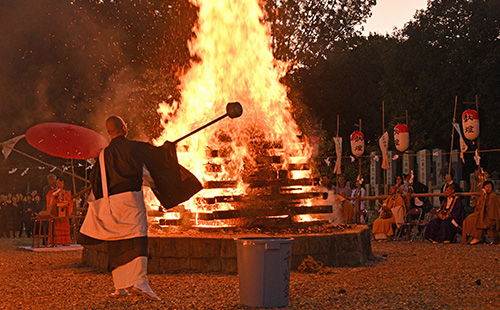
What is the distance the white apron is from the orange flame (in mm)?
4063

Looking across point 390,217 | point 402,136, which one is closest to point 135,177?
point 390,217

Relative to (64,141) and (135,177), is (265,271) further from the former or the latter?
(64,141)

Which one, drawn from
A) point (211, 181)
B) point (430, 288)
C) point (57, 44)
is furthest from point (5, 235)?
point (430, 288)

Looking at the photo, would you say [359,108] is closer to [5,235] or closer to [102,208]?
[5,235]

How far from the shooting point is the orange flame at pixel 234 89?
11.5 meters

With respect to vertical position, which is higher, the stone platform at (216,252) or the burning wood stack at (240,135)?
the burning wood stack at (240,135)

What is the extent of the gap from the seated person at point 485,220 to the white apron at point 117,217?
32.7 feet

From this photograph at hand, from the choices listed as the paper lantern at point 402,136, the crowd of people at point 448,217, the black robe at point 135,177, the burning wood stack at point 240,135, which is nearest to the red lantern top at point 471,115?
the paper lantern at point 402,136

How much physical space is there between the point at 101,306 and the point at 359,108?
105 ft

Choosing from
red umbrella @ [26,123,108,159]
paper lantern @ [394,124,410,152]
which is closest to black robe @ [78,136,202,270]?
red umbrella @ [26,123,108,159]

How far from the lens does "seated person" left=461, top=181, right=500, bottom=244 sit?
49.1 feet

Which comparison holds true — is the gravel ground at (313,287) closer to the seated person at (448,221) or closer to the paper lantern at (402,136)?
the seated person at (448,221)

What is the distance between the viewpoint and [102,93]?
24375mm

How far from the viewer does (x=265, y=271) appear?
251 inches
